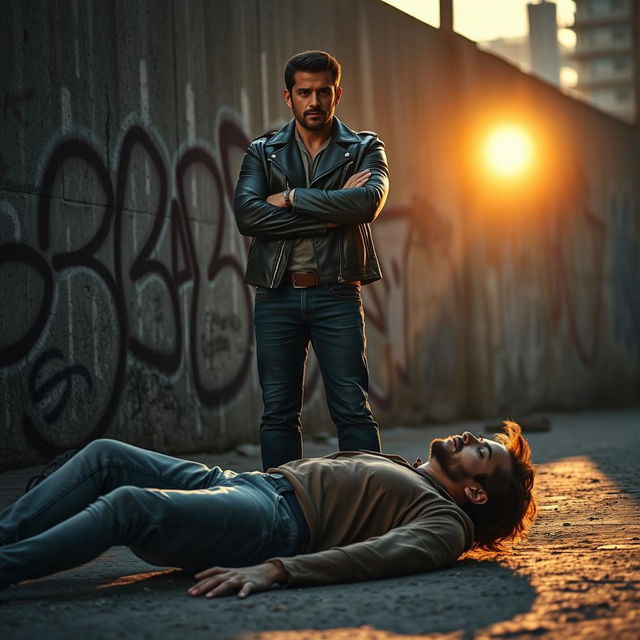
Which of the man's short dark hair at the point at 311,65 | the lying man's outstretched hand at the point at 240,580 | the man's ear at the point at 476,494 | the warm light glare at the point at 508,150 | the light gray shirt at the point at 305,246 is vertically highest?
the warm light glare at the point at 508,150

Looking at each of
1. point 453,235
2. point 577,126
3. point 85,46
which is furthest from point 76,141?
point 577,126

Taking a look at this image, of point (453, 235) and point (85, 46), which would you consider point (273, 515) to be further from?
point (453, 235)

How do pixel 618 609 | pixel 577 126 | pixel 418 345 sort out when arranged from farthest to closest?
1. pixel 577 126
2. pixel 418 345
3. pixel 618 609

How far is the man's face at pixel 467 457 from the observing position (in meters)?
3.90

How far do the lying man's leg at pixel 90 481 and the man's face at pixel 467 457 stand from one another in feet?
2.59

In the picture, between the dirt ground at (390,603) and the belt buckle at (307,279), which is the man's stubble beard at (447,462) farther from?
the belt buckle at (307,279)

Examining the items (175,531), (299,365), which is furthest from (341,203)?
(175,531)

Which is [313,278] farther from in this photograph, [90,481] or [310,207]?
[90,481]

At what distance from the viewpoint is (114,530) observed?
3225 millimetres

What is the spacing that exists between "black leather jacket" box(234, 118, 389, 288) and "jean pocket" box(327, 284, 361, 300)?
0.03 meters

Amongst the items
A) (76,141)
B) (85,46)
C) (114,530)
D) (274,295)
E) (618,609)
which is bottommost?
(618,609)

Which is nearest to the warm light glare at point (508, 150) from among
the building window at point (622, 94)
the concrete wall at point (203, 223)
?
the concrete wall at point (203, 223)

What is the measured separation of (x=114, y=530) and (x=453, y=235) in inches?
376

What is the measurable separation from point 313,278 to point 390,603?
6.71 feet
